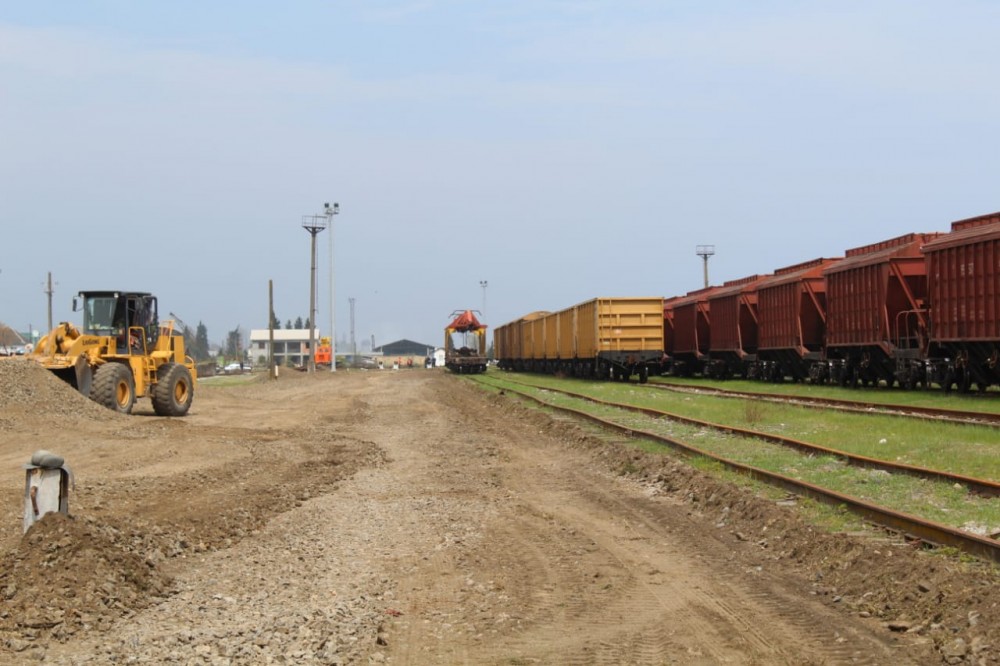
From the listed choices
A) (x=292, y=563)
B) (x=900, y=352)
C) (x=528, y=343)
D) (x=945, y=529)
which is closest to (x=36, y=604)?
(x=292, y=563)

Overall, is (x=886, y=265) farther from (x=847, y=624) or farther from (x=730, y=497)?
(x=847, y=624)

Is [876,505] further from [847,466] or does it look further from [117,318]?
[117,318]

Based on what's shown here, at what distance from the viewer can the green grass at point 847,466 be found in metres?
9.23

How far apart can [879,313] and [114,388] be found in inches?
771

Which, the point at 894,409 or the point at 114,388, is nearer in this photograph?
the point at 894,409

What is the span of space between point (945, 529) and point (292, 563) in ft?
17.0

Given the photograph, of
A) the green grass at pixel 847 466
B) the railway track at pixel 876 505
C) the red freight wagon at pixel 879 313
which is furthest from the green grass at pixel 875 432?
the red freight wagon at pixel 879 313

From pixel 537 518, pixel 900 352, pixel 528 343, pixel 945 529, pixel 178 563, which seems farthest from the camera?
pixel 528 343

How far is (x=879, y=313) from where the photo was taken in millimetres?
27875

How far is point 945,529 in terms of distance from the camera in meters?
7.61

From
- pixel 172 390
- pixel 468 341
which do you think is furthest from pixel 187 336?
pixel 468 341

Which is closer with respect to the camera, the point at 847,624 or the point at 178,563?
the point at 847,624

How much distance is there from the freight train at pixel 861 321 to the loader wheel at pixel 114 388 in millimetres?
19269

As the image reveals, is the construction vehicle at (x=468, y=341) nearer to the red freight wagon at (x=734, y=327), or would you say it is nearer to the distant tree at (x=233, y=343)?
the red freight wagon at (x=734, y=327)
